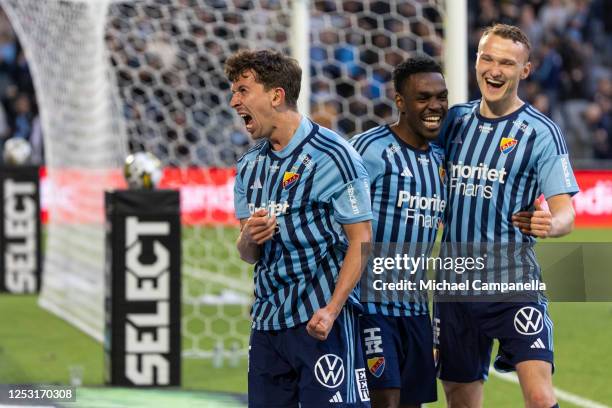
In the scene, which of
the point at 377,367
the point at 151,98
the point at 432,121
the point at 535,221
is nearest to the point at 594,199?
the point at 151,98

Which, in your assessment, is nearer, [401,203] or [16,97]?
[401,203]

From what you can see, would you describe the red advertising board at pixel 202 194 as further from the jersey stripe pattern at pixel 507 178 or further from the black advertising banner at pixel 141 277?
the jersey stripe pattern at pixel 507 178

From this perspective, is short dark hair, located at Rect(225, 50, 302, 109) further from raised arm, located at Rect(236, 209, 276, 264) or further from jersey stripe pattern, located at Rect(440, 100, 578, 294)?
jersey stripe pattern, located at Rect(440, 100, 578, 294)

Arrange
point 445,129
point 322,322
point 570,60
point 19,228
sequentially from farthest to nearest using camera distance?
point 570,60 → point 19,228 → point 445,129 → point 322,322

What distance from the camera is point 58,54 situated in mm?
10516

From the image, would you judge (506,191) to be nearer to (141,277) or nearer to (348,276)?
(348,276)

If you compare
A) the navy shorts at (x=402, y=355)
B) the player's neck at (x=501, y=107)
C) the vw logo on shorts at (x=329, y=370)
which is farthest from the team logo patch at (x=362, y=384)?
the player's neck at (x=501, y=107)

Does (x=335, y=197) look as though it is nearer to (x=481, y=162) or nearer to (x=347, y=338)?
(x=347, y=338)

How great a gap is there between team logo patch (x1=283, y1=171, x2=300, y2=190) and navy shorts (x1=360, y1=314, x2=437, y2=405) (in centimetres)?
76

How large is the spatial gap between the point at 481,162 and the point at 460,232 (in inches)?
10.6

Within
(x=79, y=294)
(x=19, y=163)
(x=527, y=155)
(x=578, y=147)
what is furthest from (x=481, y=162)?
(x=578, y=147)

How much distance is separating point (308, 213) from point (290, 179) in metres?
0.13

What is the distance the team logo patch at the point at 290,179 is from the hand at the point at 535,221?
0.84m

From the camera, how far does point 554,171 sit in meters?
4.65
